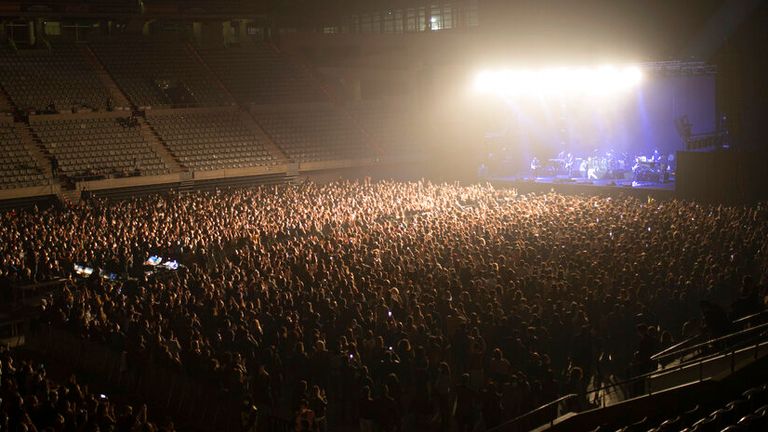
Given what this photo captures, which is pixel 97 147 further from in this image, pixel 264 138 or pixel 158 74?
pixel 264 138

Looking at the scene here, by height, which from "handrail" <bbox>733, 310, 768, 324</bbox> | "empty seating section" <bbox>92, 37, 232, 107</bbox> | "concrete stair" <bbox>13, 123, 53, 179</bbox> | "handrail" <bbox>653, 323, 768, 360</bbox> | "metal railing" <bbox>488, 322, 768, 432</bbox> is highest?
"empty seating section" <bbox>92, 37, 232, 107</bbox>

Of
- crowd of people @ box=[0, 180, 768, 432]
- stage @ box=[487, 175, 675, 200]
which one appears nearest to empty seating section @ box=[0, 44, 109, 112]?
crowd of people @ box=[0, 180, 768, 432]

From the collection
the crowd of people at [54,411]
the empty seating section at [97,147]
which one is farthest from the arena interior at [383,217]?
the empty seating section at [97,147]

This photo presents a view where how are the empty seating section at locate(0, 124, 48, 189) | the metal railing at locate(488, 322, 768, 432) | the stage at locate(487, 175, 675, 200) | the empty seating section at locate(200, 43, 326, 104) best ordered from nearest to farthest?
the metal railing at locate(488, 322, 768, 432) → the empty seating section at locate(0, 124, 48, 189) → the stage at locate(487, 175, 675, 200) → the empty seating section at locate(200, 43, 326, 104)

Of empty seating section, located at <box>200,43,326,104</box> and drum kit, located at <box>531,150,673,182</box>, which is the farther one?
empty seating section, located at <box>200,43,326,104</box>

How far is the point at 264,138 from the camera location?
3809 centimetres

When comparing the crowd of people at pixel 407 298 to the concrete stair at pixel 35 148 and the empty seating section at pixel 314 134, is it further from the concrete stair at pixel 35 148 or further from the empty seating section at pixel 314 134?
the empty seating section at pixel 314 134

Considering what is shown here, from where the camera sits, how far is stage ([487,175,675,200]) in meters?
29.7

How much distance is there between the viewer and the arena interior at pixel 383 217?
11703 mm

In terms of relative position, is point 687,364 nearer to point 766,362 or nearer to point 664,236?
point 766,362

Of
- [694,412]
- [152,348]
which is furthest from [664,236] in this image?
[152,348]

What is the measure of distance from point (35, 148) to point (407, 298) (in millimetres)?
22726

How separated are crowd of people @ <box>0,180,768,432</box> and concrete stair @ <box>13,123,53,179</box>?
678 cm

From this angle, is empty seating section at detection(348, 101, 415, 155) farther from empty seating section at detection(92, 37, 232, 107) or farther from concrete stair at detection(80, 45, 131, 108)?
concrete stair at detection(80, 45, 131, 108)
